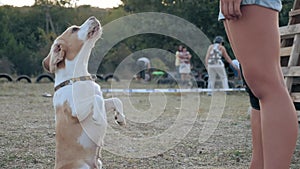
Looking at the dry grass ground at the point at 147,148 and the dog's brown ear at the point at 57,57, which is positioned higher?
the dog's brown ear at the point at 57,57

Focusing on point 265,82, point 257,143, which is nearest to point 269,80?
point 265,82

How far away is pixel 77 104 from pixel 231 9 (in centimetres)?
163

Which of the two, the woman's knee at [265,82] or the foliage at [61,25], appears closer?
the woman's knee at [265,82]

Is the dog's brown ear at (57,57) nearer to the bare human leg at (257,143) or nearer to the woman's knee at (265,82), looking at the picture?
the bare human leg at (257,143)

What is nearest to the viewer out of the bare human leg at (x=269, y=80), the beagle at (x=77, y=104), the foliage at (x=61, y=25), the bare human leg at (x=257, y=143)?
the bare human leg at (x=269, y=80)

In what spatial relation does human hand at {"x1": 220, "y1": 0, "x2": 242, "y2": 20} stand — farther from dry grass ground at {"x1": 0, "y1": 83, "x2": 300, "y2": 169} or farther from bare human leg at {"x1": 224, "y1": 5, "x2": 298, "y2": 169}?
dry grass ground at {"x1": 0, "y1": 83, "x2": 300, "y2": 169}

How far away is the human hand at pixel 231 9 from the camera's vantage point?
2.03 meters

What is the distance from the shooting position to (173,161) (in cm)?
410

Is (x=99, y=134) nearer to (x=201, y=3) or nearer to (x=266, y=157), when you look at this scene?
(x=266, y=157)

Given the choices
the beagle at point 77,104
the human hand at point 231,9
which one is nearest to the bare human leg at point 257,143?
the human hand at point 231,9

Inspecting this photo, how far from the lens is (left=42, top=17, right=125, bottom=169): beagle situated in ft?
10.6

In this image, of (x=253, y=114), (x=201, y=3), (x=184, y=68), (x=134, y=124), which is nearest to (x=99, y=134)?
(x=253, y=114)

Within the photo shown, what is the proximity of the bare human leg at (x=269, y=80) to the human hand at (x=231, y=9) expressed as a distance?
0.11 ft

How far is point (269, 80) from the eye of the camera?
6.72ft
